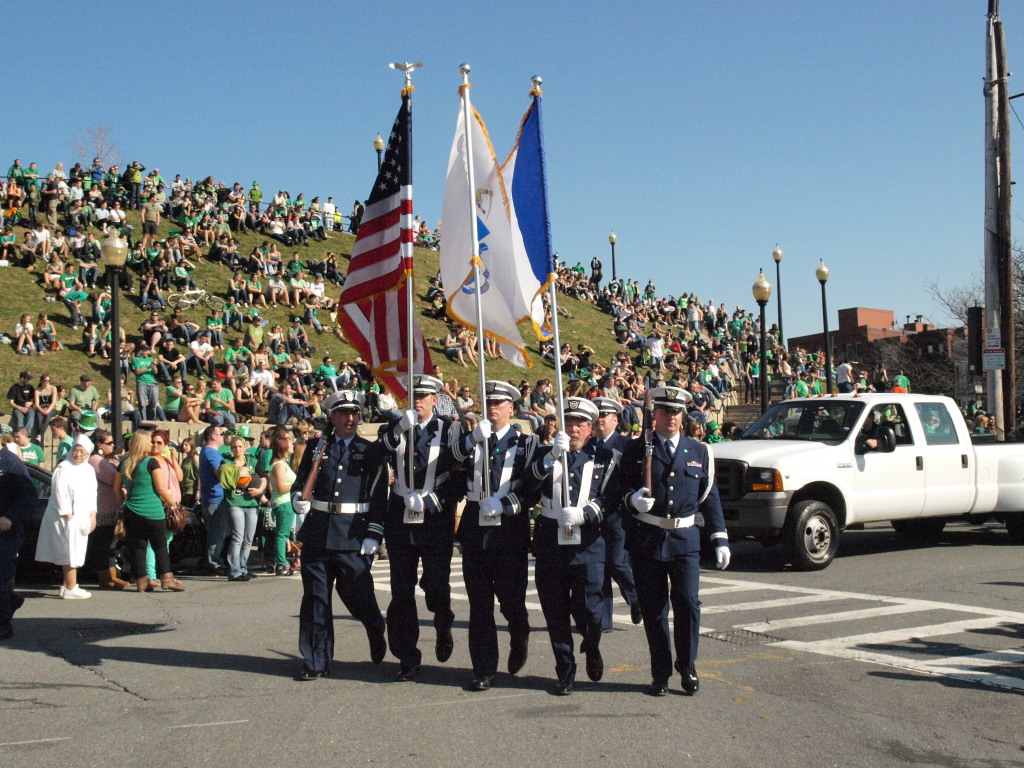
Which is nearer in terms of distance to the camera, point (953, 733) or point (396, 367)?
point (953, 733)

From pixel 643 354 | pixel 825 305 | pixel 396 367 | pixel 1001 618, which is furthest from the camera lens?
pixel 643 354

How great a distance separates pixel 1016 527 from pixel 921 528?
124cm

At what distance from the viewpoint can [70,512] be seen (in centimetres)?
1090

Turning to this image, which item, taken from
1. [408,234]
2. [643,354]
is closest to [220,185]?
[643,354]

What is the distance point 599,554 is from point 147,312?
23887 mm

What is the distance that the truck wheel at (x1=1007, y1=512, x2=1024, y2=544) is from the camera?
1485 cm

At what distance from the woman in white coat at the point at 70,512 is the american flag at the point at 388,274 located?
385 cm

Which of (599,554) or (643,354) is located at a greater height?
(643,354)

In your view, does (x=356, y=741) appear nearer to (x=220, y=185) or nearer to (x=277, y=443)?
(x=277, y=443)

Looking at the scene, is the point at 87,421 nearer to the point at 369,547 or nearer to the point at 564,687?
the point at 369,547

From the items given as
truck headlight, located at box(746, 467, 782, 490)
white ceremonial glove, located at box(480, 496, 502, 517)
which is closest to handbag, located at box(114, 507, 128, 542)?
white ceremonial glove, located at box(480, 496, 502, 517)

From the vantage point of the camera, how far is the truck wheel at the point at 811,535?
12328mm

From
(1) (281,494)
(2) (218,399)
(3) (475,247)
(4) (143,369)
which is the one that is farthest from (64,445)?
(3) (475,247)

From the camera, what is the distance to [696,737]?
582 centimetres
